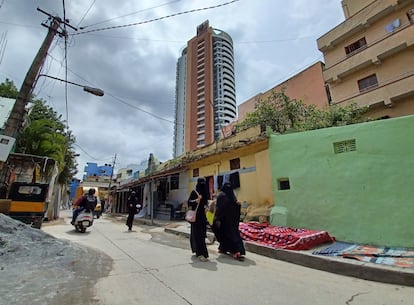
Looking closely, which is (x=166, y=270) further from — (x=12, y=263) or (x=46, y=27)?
(x=46, y=27)

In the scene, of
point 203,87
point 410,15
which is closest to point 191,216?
point 410,15

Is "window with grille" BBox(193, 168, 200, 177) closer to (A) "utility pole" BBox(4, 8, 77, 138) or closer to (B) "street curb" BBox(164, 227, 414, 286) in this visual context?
(B) "street curb" BBox(164, 227, 414, 286)

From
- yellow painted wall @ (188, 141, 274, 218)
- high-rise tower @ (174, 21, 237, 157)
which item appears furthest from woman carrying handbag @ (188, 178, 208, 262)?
high-rise tower @ (174, 21, 237, 157)

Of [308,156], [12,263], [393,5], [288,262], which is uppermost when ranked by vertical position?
[393,5]

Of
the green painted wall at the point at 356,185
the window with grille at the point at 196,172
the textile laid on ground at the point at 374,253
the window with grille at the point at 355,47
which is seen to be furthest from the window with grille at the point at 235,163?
the window with grille at the point at 355,47

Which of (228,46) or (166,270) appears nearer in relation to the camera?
(166,270)

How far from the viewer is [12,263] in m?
3.88

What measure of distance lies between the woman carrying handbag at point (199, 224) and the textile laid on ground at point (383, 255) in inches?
114

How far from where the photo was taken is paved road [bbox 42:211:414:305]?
111 inches

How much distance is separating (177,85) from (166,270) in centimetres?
8253

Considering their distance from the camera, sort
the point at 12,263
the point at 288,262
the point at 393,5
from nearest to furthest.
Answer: the point at 12,263, the point at 288,262, the point at 393,5

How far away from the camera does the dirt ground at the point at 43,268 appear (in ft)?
9.02

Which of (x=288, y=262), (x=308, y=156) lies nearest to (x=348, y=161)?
(x=308, y=156)

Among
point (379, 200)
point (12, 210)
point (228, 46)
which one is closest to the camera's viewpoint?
point (379, 200)
